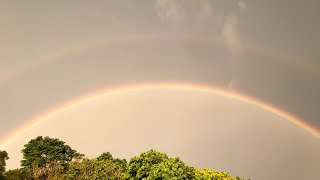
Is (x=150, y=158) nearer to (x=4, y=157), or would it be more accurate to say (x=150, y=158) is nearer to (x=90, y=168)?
(x=4, y=157)

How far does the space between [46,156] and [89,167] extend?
1459cm

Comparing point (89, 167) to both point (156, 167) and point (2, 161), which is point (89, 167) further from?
point (2, 161)

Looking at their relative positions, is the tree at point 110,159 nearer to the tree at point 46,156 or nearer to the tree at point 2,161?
the tree at point 46,156

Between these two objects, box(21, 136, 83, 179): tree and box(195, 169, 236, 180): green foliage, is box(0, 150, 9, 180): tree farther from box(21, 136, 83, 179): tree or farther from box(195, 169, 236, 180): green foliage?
box(21, 136, 83, 179): tree

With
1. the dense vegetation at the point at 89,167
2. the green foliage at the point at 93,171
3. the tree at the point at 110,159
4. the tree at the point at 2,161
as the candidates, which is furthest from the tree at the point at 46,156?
the tree at the point at 2,161

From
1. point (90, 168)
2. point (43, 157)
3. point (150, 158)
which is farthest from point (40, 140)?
point (150, 158)

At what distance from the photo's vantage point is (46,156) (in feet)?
228

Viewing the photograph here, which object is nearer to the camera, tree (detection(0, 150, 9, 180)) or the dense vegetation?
tree (detection(0, 150, 9, 180))

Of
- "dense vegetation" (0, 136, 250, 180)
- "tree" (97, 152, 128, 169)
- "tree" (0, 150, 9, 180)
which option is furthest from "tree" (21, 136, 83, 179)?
"tree" (0, 150, 9, 180)

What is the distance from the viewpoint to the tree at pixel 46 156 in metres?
65.2

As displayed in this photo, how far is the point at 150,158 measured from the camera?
4206 cm

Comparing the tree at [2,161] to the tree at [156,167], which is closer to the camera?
the tree at [2,161]

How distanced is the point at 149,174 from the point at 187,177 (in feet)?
14.5

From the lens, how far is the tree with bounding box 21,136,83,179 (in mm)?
65250
